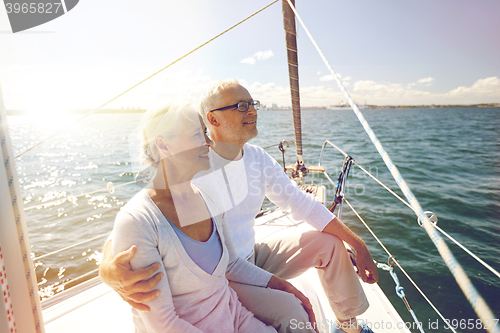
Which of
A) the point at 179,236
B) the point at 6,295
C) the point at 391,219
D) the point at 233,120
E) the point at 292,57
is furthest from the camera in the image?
the point at 391,219

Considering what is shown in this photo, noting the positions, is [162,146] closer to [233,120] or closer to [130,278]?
[130,278]

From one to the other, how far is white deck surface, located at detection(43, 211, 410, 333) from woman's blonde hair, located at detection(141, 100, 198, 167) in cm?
80

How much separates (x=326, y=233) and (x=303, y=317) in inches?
17.1

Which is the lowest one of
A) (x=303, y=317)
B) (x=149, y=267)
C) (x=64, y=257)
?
(x=64, y=257)

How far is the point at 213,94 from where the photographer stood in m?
1.51

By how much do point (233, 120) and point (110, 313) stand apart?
110cm

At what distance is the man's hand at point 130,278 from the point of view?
0.73 meters

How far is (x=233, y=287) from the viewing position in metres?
1.11

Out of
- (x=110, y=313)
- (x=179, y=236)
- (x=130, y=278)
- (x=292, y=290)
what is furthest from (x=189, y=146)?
(x=110, y=313)

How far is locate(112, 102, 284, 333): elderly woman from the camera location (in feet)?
2.60

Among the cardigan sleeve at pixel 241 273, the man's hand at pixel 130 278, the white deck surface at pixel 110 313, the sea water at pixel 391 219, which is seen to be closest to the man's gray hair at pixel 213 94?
the sea water at pixel 391 219

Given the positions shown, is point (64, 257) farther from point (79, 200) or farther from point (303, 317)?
Result: point (303, 317)

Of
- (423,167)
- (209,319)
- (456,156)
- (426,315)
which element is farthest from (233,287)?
(456,156)

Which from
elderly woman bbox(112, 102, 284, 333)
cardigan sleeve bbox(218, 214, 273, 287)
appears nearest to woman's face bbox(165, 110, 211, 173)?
elderly woman bbox(112, 102, 284, 333)
